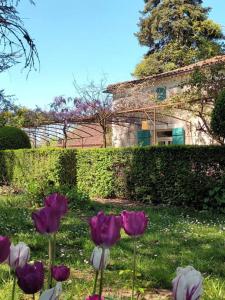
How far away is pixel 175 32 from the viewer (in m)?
37.3

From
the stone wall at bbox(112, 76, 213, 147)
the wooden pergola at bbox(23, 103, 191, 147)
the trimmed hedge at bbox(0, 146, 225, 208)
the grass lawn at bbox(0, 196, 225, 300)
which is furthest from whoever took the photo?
the wooden pergola at bbox(23, 103, 191, 147)

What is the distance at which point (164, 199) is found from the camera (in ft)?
35.9

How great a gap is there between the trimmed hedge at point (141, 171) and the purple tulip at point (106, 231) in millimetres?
8839

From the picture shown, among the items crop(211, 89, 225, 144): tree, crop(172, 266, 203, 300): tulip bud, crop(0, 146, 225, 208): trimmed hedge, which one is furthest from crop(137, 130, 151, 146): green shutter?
crop(172, 266, 203, 300): tulip bud

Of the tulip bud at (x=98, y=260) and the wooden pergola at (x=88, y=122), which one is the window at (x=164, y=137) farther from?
the tulip bud at (x=98, y=260)

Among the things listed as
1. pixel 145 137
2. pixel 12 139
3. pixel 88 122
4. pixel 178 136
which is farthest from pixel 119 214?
pixel 145 137

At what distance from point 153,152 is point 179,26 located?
2814cm

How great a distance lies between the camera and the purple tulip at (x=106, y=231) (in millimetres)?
1153

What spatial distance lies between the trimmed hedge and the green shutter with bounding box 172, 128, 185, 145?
1043 cm

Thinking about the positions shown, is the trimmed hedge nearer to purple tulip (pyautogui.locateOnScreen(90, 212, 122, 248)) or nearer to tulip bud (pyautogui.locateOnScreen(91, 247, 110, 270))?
tulip bud (pyautogui.locateOnScreen(91, 247, 110, 270))

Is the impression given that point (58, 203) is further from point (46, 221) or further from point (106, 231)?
point (106, 231)

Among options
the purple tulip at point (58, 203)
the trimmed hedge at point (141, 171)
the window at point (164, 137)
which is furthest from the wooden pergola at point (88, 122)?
the purple tulip at point (58, 203)

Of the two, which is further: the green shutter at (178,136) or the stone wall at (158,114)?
the green shutter at (178,136)

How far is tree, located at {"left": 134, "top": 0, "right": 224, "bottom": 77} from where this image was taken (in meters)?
36.4
